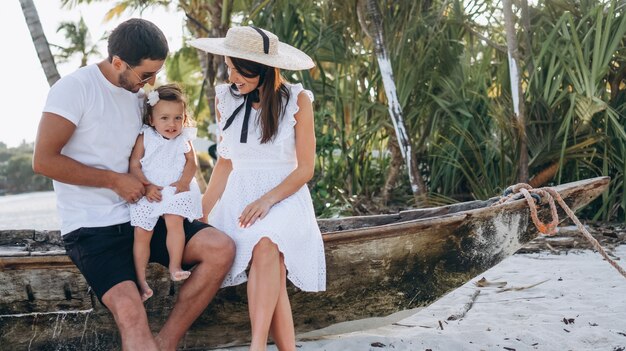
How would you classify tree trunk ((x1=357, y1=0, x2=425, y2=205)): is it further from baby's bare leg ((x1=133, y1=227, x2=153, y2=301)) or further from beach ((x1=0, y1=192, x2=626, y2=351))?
baby's bare leg ((x1=133, y1=227, x2=153, y2=301))

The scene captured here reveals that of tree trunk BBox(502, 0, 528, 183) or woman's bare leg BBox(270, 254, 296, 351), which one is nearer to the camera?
woman's bare leg BBox(270, 254, 296, 351)

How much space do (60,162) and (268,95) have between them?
32.9 inches

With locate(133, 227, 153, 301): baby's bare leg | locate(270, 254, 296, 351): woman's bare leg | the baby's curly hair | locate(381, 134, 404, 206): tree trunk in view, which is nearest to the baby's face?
the baby's curly hair

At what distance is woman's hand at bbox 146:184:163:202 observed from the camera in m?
2.63

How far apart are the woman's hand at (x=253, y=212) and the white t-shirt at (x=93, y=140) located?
1.39 feet

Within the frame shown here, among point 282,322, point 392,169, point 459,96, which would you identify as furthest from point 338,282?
point 392,169

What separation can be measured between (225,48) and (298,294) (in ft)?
3.59

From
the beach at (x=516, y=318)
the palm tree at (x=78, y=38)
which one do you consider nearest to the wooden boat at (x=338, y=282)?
the beach at (x=516, y=318)

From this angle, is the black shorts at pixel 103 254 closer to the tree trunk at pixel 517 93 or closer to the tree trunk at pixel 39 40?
the tree trunk at pixel 517 93

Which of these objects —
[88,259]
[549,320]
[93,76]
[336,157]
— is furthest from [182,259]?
[336,157]

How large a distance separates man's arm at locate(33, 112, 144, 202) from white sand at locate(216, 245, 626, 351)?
114cm

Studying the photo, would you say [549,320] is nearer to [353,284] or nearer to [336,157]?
[353,284]

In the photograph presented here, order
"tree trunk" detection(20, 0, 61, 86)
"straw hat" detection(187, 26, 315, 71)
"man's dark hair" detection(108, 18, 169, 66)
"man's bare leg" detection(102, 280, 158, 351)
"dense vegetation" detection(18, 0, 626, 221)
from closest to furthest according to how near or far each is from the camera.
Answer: "man's bare leg" detection(102, 280, 158, 351) → "man's dark hair" detection(108, 18, 169, 66) → "straw hat" detection(187, 26, 315, 71) → "dense vegetation" detection(18, 0, 626, 221) → "tree trunk" detection(20, 0, 61, 86)

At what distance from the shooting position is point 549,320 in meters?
3.65
